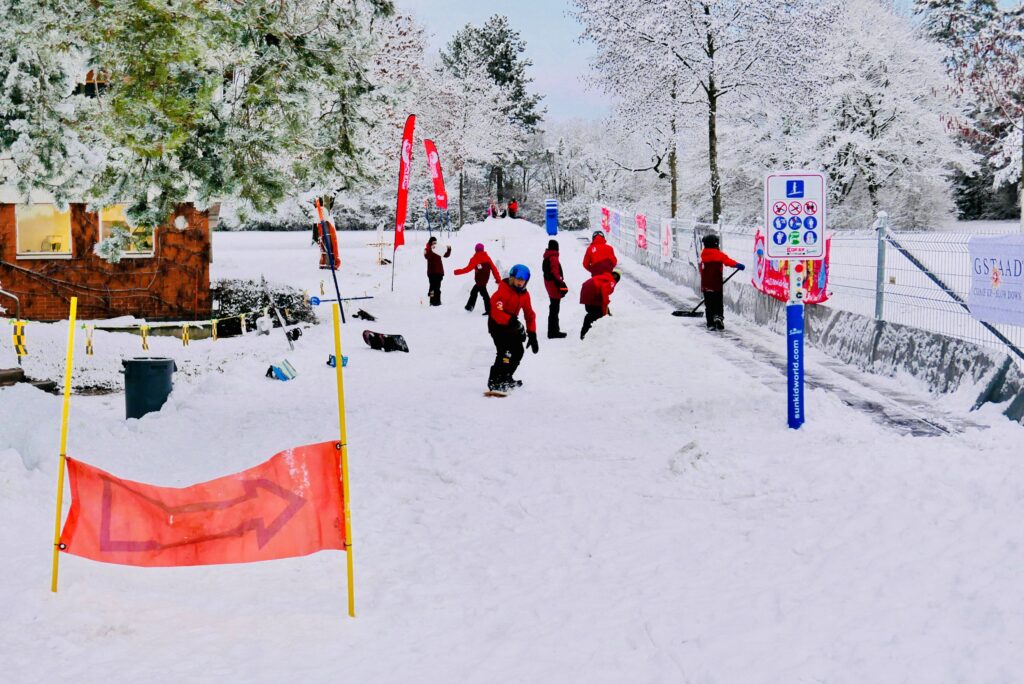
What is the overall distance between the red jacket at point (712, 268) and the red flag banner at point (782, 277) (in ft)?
2.56

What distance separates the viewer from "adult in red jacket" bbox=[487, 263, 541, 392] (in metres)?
11.3

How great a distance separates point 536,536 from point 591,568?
0.80m

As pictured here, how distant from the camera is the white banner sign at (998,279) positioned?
8062 mm

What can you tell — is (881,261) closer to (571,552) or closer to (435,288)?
(571,552)

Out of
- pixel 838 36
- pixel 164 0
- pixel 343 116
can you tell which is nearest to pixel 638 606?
A: pixel 164 0

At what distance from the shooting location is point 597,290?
1545 centimetres

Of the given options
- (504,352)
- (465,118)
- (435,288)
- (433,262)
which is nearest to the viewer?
(504,352)

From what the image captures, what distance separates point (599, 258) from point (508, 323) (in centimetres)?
488

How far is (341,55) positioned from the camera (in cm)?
994

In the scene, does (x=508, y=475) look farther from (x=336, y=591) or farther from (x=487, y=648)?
(x=487, y=648)

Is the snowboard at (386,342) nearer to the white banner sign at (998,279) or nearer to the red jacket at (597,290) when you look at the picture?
the red jacket at (597,290)

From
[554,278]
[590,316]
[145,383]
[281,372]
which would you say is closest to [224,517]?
[145,383]

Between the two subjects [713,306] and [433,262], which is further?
[433,262]

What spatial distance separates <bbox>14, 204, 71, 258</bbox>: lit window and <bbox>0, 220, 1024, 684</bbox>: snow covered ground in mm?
12745
